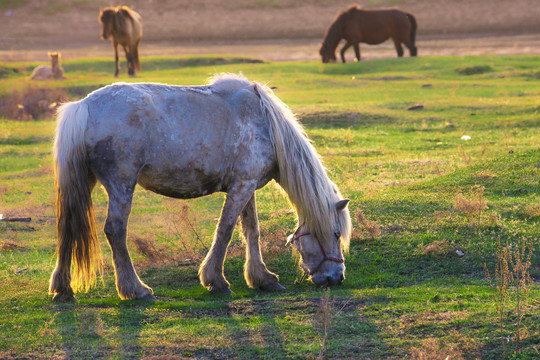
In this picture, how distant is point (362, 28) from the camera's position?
33.5 metres

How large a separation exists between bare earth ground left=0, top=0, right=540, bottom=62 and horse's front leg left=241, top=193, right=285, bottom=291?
31311 millimetres

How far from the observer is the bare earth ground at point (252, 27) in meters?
40.8

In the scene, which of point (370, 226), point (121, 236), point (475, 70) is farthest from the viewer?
point (475, 70)

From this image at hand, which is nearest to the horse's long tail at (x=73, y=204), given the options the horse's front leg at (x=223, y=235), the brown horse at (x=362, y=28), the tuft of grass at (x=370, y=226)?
the horse's front leg at (x=223, y=235)

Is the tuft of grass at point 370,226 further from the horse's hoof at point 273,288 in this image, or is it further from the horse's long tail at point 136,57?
the horse's long tail at point 136,57

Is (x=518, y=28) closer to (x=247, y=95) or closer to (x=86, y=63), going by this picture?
(x=86, y=63)

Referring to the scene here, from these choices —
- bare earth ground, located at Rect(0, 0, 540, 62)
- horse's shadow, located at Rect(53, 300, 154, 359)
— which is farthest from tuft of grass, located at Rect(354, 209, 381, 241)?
bare earth ground, located at Rect(0, 0, 540, 62)

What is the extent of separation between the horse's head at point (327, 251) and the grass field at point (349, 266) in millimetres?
182

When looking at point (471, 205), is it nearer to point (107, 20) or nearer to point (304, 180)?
point (304, 180)

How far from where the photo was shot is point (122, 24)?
26.9m

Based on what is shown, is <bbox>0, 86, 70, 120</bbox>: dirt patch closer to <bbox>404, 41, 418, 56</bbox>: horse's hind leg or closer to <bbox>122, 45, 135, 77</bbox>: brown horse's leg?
<bbox>122, 45, 135, 77</bbox>: brown horse's leg

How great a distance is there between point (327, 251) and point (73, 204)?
240cm

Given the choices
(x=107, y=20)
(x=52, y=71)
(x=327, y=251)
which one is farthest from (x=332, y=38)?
(x=327, y=251)

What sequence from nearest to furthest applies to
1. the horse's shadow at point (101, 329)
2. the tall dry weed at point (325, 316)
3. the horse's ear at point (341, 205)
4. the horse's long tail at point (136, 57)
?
the tall dry weed at point (325, 316)
the horse's shadow at point (101, 329)
the horse's ear at point (341, 205)
the horse's long tail at point (136, 57)
